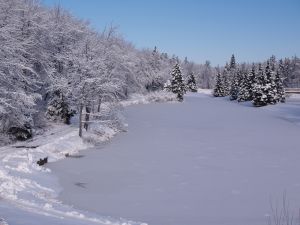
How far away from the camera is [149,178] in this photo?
23297mm

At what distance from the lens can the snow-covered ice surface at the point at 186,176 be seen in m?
17.2

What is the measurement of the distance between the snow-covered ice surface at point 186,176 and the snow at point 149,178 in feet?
0.14

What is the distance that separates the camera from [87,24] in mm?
50375

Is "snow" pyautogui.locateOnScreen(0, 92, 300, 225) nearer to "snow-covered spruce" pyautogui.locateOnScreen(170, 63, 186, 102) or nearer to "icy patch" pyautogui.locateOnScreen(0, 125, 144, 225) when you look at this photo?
"icy patch" pyautogui.locateOnScreen(0, 125, 144, 225)

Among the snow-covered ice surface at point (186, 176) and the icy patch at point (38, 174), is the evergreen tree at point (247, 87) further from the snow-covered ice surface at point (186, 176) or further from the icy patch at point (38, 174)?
the icy patch at point (38, 174)

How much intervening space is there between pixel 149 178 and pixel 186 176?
2.13m

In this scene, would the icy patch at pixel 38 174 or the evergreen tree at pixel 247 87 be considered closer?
the icy patch at pixel 38 174

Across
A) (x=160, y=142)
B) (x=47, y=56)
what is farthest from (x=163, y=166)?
(x=47, y=56)

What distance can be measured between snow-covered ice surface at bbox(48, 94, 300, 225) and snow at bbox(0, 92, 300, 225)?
0.14 feet

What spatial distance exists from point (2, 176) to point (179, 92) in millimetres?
80390

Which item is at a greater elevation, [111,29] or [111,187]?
[111,29]

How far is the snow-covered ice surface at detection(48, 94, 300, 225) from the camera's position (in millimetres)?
17234

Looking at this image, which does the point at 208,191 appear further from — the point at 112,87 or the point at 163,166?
the point at 112,87

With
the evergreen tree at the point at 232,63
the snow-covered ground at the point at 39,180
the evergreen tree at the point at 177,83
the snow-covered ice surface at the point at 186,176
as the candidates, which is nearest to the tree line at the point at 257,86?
the evergreen tree at the point at 177,83
